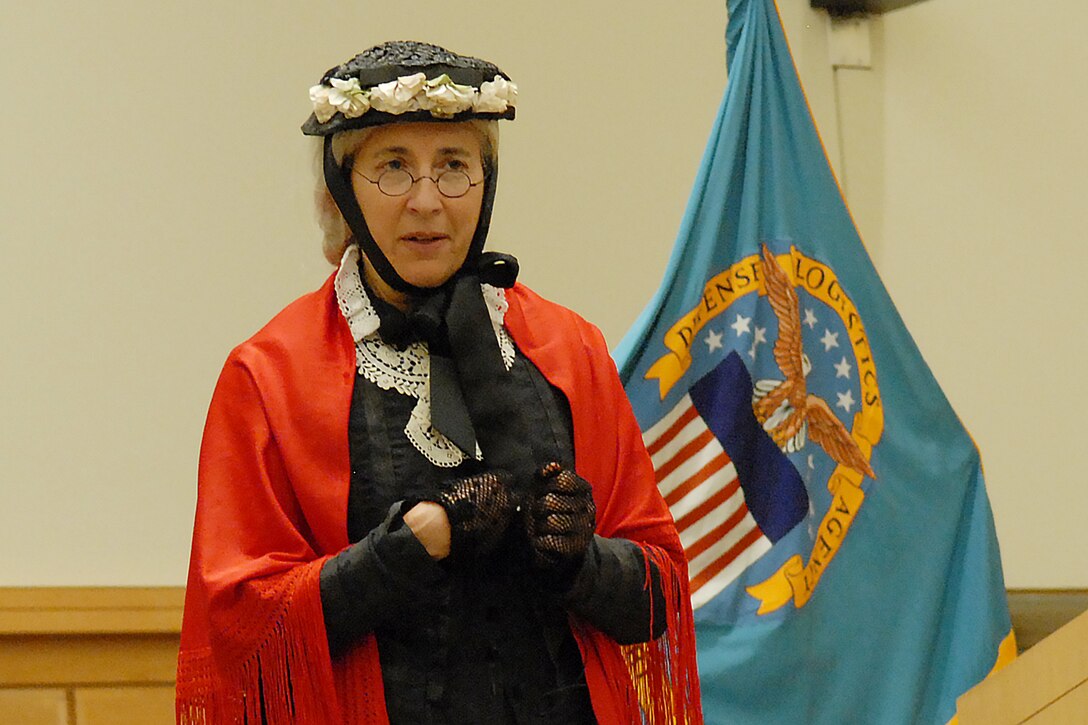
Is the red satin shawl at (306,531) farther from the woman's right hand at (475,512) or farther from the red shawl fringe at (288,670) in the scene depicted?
the woman's right hand at (475,512)

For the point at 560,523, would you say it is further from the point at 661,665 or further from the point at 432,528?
the point at 661,665

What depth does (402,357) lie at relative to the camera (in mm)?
1733

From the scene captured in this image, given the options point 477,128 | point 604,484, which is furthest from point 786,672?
point 477,128

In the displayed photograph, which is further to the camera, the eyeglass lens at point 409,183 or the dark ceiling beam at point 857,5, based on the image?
the dark ceiling beam at point 857,5

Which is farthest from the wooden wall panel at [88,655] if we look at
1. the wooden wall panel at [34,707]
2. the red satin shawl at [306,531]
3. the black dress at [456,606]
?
the black dress at [456,606]

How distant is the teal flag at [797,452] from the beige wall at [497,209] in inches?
28.4

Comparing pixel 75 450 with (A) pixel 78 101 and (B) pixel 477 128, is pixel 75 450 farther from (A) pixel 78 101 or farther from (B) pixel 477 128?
(B) pixel 477 128

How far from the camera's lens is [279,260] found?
11.8 feet

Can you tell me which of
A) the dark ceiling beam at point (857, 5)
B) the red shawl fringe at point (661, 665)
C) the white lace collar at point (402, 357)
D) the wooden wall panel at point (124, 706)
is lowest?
the wooden wall panel at point (124, 706)

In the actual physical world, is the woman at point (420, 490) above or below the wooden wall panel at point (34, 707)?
above

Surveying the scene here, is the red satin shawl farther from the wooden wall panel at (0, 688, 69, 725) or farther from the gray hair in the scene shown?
the wooden wall panel at (0, 688, 69, 725)

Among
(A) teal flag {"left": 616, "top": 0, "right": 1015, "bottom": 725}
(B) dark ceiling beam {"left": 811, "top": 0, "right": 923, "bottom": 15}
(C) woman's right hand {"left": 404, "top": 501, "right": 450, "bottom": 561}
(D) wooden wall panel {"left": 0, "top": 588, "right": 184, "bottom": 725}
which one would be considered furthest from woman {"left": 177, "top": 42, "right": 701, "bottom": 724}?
(B) dark ceiling beam {"left": 811, "top": 0, "right": 923, "bottom": 15}

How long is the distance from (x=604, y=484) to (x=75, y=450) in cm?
195

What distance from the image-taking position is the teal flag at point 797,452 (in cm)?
308
